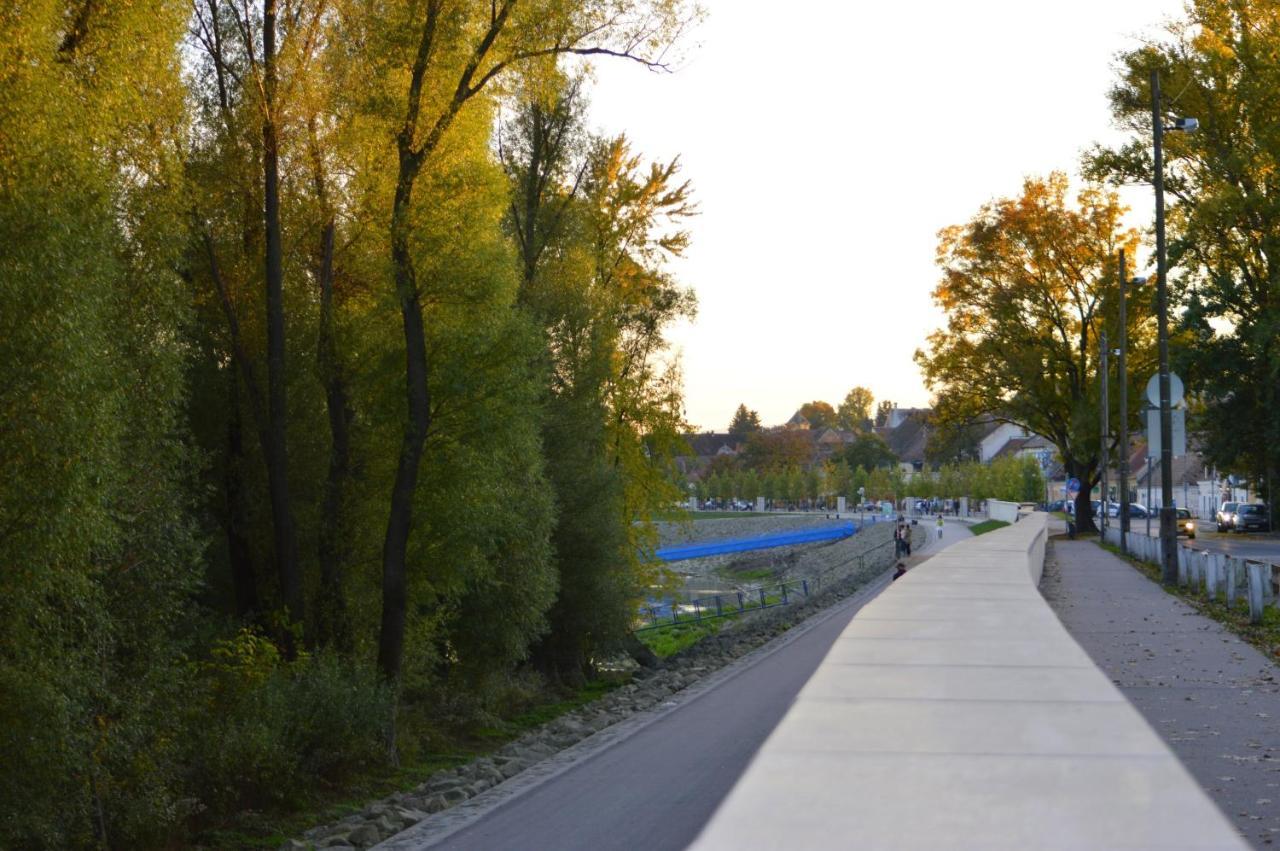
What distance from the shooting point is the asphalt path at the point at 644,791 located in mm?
10711

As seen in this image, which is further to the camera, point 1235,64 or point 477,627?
point 1235,64

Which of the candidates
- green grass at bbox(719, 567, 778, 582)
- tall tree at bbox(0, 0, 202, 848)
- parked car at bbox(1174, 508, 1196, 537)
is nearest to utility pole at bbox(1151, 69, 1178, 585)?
tall tree at bbox(0, 0, 202, 848)

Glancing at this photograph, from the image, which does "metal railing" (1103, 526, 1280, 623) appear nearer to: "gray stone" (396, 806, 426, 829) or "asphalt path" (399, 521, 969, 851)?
→ "asphalt path" (399, 521, 969, 851)

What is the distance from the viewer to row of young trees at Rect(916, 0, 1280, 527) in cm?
4762

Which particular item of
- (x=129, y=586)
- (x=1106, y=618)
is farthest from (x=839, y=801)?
(x=1106, y=618)

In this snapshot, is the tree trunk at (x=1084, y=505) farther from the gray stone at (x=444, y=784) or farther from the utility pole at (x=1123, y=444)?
the gray stone at (x=444, y=784)

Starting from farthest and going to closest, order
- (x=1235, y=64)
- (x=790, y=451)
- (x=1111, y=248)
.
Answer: (x=790, y=451), (x=1111, y=248), (x=1235, y=64)

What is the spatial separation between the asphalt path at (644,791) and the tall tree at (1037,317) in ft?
137

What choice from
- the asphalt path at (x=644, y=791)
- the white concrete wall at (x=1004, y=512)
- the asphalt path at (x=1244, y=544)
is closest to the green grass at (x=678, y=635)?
the asphalt path at (x=1244, y=544)

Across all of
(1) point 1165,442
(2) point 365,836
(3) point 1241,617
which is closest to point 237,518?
(2) point 365,836

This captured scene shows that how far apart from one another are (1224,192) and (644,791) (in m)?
41.2

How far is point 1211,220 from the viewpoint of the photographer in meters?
48.5

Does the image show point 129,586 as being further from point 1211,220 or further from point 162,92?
point 1211,220

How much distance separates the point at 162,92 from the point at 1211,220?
4053 centimetres
